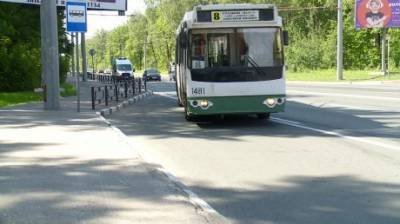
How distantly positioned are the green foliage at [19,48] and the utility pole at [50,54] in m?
9.05

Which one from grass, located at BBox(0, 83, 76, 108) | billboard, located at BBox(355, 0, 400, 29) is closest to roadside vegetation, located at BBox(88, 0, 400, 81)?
billboard, located at BBox(355, 0, 400, 29)

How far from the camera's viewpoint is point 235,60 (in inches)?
579

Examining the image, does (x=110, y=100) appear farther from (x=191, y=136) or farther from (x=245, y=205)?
(x=245, y=205)

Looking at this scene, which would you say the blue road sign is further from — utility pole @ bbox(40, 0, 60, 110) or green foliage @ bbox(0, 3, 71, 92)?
green foliage @ bbox(0, 3, 71, 92)

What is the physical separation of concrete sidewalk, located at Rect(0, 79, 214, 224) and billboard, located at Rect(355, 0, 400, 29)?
132 ft

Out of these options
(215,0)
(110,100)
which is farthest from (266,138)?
(215,0)

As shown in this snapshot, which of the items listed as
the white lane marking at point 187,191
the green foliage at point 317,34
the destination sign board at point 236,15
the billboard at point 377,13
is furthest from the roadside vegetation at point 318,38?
the white lane marking at point 187,191

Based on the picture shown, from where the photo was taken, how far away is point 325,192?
7797 mm

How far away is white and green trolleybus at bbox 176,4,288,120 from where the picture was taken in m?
14.6

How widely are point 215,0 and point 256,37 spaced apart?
6990 centimetres

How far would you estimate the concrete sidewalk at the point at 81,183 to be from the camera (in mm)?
6652

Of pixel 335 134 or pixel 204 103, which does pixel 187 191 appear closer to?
pixel 335 134

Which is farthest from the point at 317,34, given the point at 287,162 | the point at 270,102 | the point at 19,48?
the point at 287,162

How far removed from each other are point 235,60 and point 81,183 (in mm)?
7121
